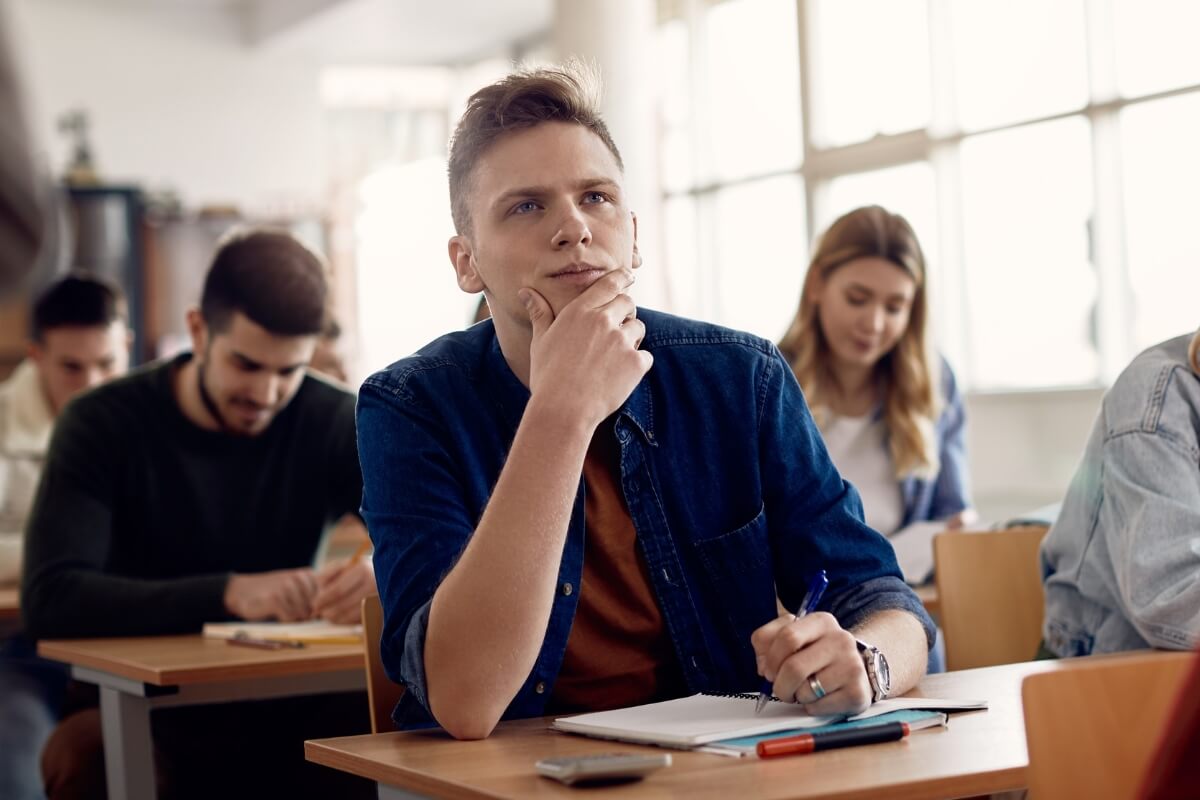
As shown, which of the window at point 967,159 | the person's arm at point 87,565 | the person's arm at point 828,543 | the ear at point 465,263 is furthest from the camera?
the window at point 967,159

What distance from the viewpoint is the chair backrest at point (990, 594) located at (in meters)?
2.45

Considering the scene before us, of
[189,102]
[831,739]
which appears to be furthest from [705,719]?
[189,102]

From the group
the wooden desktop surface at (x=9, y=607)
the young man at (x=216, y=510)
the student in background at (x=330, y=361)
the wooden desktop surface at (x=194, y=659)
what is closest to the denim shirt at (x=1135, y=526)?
the wooden desktop surface at (x=194, y=659)

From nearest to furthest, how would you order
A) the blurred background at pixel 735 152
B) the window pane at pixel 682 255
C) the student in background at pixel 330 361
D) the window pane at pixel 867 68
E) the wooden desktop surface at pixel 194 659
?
the wooden desktop surface at pixel 194 659 < the student in background at pixel 330 361 < the blurred background at pixel 735 152 < the window pane at pixel 867 68 < the window pane at pixel 682 255

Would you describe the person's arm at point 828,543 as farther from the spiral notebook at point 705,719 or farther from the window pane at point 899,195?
the window pane at point 899,195

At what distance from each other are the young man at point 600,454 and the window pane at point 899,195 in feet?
14.3

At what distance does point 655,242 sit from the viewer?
7.64 m

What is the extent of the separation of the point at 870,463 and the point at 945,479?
0.82 feet

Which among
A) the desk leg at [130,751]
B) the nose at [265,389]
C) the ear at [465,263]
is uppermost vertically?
the ear at [465,263]

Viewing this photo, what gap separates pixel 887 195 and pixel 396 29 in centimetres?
430

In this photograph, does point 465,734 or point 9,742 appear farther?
point 9,742

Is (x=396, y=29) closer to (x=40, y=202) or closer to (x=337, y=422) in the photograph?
(x=337, y=422)

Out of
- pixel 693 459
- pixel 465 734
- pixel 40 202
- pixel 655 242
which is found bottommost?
pixel 465 734

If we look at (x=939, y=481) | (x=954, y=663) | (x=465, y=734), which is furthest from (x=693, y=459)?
(x=939, y=481)
